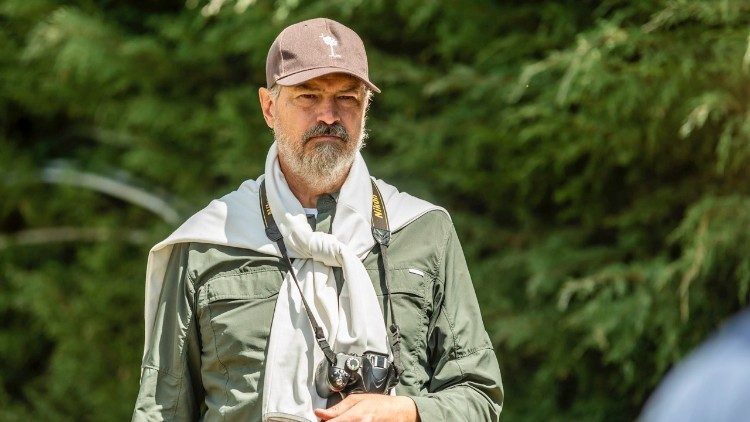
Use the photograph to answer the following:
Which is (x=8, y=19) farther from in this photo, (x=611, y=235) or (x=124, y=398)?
(x=611, y=235)

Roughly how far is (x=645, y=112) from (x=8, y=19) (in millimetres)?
3945

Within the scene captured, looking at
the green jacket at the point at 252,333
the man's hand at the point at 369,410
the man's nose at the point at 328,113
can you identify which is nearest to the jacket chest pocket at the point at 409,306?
the green jacket at the point at 252,333

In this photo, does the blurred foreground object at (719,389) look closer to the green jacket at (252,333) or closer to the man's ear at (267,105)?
the green jacket at (252,333)

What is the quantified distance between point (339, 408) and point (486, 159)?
2.94 metres

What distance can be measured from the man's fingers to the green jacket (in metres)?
0.16

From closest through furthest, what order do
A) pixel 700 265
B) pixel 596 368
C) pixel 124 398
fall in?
pixel 700 265 → pixel 596 368 → pixel 124 398

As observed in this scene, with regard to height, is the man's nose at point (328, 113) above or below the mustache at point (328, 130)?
above

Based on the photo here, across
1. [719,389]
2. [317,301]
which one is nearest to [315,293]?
[317,301]

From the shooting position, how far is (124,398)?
6.33m

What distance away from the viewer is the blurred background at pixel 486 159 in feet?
Answer: 14.1

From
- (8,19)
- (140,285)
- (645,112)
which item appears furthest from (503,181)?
(8,19)

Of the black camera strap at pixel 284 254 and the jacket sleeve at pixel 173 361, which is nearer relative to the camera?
the black camera strap at pixel 284 254

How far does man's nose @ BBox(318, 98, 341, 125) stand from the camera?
2648 mm

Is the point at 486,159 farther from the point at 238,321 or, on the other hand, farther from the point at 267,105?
the point at 238,321
